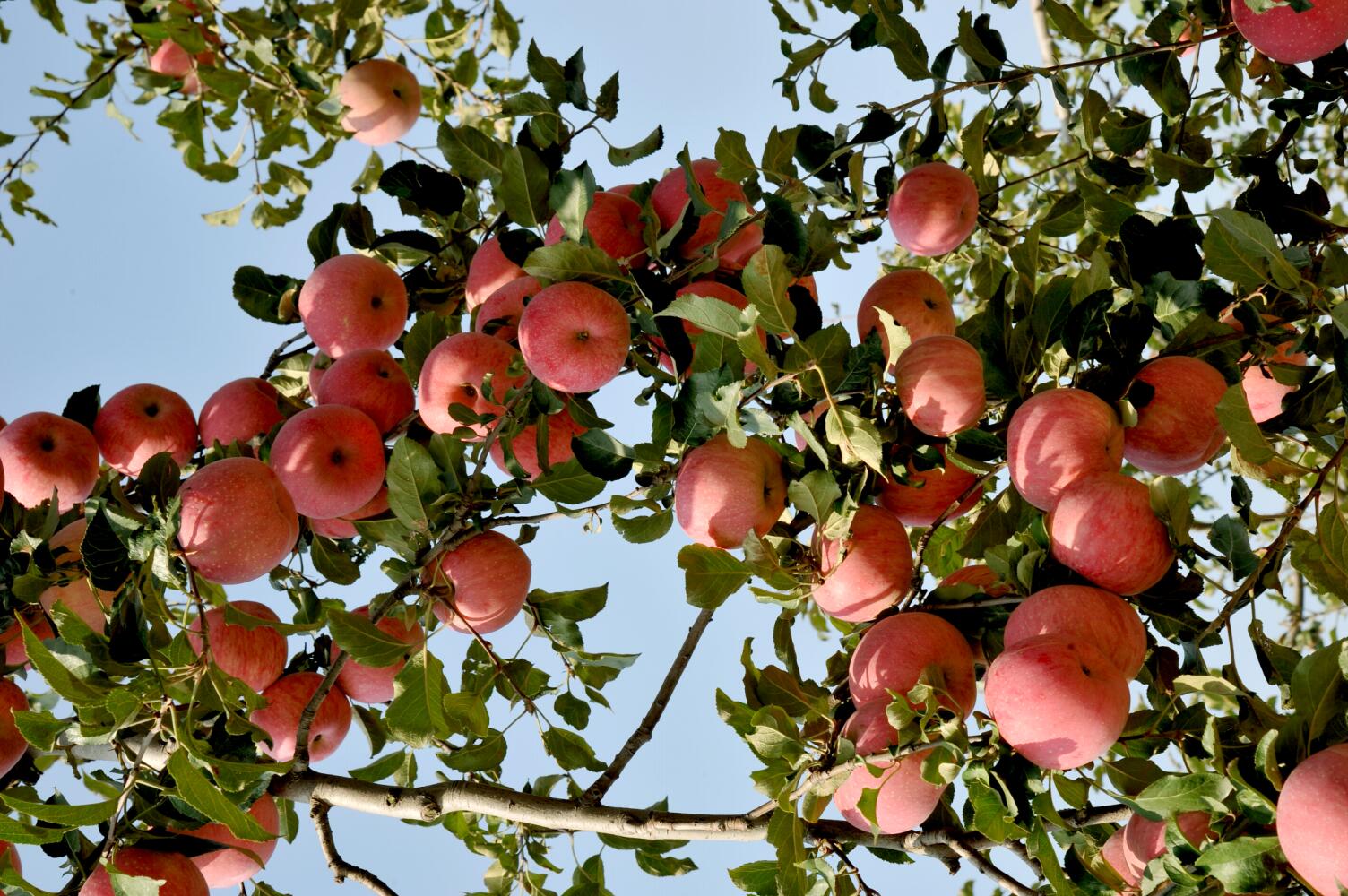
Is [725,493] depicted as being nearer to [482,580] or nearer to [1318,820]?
[482,580]

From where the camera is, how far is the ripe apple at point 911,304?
1590 millimetres

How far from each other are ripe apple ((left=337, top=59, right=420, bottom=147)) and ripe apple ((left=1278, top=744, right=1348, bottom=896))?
300cm

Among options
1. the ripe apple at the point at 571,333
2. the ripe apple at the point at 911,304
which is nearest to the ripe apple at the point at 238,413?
the ripe apple at the point at 571,333

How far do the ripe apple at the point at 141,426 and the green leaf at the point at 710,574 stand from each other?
1164 mm

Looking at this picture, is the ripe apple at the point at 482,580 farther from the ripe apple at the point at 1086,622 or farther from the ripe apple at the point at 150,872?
the ripe apple at the point at 1086,622

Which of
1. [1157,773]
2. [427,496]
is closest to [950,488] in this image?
[1157,773]

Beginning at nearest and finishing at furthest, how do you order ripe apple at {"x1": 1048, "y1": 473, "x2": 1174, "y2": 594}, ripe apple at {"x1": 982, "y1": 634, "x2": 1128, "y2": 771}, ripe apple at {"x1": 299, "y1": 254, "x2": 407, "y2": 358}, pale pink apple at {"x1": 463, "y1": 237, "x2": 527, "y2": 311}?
ripe apple at {"x1": 982, "y1": 634, "x2": 1128, "y2": 771}
ripe apple at {"x1": 1048, "y1": 473, "x2": 1174, "y2": 594}
pale pink apple at {"x1": 463, "y1": 237, "x2": 527, "y2": 311}
ripe apple at {"x1": 299, "y1": 254, "x2": 407, "y2": 358}

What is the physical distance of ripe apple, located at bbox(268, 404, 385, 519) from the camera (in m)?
1.61

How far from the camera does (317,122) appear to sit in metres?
2.83

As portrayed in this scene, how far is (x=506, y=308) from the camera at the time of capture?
1.61 meters

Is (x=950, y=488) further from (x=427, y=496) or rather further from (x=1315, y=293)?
(x=427, y=496)

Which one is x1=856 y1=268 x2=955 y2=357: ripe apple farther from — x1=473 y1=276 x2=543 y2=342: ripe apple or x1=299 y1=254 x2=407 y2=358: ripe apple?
x1=299 y1=254 x2=407 y2=358: ripe apple

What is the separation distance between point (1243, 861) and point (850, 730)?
0.42 metres

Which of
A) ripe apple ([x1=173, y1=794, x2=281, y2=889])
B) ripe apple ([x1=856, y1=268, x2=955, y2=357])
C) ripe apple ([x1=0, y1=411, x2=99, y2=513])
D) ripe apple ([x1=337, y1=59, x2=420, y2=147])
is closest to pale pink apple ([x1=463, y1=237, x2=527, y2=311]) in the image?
ripe apple ([x1=856, y1=268, x2=955, y2=357])
